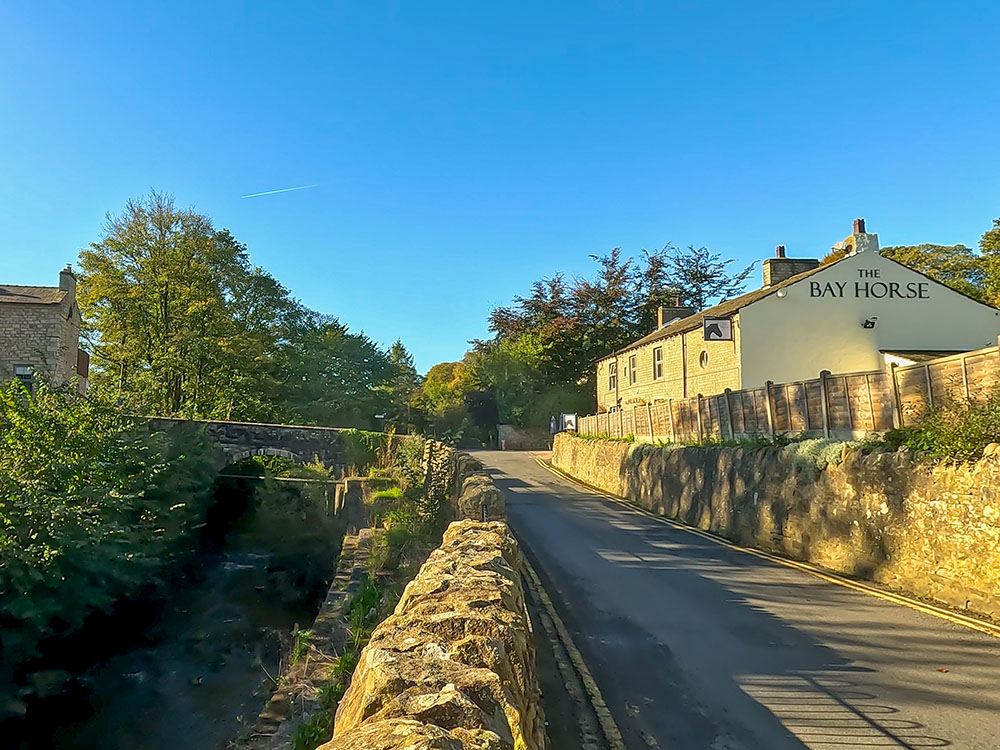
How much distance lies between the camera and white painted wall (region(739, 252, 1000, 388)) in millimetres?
24641

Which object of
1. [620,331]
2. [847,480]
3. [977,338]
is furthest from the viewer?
[620,331]

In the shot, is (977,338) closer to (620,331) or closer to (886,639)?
(886,639)

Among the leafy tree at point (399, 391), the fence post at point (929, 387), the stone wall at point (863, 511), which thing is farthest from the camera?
the leafy tree at point (399, 391)

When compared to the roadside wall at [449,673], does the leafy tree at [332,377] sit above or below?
above

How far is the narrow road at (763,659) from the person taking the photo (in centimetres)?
568

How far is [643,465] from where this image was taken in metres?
22.5

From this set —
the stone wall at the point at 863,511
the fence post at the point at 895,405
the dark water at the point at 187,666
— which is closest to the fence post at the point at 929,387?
the fence post at the point at 895,405

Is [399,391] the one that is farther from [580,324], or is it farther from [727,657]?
[727,657]

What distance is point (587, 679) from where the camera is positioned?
6.89 m

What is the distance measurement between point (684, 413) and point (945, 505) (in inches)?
463

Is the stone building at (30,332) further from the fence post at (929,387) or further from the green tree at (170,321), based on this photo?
the fence post at (929,387)

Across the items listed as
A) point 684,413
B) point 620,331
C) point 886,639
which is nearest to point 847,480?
point 886,639

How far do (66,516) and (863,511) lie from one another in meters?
15.4

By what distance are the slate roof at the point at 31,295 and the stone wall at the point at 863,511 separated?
2758 centimetres
